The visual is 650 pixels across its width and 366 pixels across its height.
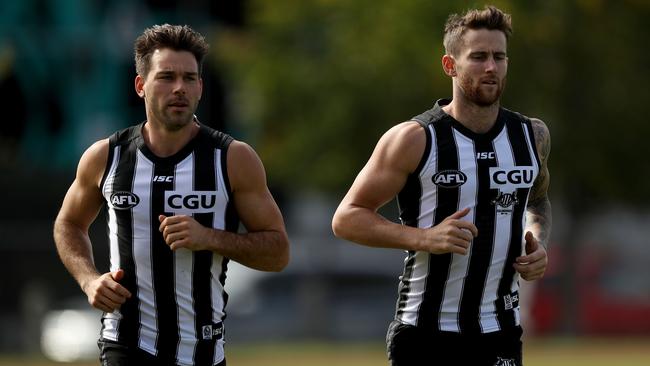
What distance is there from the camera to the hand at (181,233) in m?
7.04

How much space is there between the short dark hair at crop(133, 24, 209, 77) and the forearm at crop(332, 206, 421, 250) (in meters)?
1.08

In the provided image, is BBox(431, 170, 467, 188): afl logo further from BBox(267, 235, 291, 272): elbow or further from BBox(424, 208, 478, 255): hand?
BBox(267, 235, 291, 272): elbow

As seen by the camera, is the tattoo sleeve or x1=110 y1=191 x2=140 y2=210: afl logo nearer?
x1=110 y1=191 x2=140 y2=210: afl logo

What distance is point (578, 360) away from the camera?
1881 centimetres

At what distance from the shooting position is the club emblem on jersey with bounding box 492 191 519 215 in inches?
294

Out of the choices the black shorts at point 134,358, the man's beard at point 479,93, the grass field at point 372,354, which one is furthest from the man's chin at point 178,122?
the grass field at point 372,354

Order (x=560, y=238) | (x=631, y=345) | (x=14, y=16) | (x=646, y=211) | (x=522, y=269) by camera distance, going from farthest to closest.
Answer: (x=14, y=16) < (x=560, y=238) < (x=646, y=211) < (x=631, y=345) < (x=522, y=269)

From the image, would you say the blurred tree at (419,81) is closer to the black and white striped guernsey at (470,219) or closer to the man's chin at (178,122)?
the black and white striped guernsey at (470,219)

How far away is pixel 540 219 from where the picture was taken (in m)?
7.88

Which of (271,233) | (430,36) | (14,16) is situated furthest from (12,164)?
(271,233)

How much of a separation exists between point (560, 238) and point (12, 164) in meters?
12.6

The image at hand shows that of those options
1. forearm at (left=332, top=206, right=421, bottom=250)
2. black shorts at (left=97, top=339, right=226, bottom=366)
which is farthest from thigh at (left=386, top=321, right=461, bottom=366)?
black shorts at (left=97, top=339, right=226, bottom=366)

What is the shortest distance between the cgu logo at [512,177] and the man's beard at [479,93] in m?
0.35

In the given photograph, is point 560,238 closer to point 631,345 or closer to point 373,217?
point 631,345
